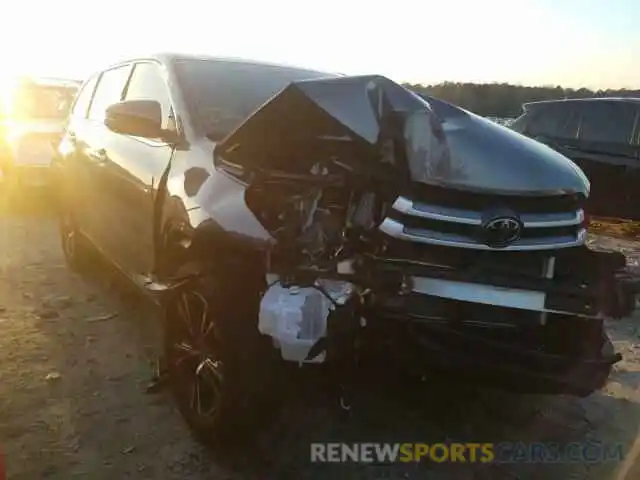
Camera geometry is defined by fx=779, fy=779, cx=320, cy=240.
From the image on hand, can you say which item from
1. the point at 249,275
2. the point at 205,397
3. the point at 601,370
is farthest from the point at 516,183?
the point at 205,397

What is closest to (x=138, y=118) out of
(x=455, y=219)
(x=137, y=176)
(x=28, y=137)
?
(x=137, y=176)

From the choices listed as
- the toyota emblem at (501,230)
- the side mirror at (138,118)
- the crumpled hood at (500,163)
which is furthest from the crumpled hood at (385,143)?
the side mirror at (138,118)

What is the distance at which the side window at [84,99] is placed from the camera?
20.2ft

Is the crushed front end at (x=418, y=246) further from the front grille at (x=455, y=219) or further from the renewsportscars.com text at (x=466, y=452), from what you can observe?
the renewsportscars.com text at (x=466, y=452)

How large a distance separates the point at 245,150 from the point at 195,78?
3.72 ft

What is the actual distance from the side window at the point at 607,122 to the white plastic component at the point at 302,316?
327 inches

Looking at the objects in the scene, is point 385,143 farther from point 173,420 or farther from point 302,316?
point 173,420

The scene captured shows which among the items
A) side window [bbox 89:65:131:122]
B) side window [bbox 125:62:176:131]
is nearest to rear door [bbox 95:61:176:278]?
side window [bbox 125:62:176:131]

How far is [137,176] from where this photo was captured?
4363mm

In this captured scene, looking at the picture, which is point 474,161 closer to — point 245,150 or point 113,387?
point 245,150

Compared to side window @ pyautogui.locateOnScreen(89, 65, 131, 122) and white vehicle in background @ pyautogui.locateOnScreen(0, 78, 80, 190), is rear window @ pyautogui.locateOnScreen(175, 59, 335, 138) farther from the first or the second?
white vehicle in background @ pyautogui.locateOnScreen(0, 78, 80, 190)

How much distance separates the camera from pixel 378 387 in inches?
160

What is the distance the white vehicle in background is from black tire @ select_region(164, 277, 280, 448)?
21.8ft

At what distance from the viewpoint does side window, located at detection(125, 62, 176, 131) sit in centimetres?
430
